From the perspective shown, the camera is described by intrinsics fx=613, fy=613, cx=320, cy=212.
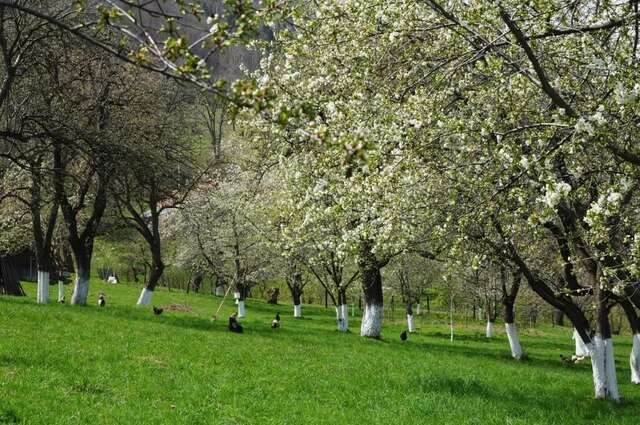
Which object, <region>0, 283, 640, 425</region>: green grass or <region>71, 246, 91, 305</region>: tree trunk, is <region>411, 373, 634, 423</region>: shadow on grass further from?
<region>71, 246, 91, 305</region>: tree trunk

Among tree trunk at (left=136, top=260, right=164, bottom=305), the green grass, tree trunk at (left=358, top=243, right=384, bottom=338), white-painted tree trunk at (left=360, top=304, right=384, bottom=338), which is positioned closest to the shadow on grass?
the green grass

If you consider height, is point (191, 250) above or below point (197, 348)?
above

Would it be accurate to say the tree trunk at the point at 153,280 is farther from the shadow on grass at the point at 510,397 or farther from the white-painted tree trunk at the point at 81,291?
the shadow on grass at the point at 510,397

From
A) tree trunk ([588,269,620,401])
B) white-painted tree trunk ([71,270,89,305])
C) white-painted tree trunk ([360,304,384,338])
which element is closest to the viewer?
tree trunk ([588,269,620,401])

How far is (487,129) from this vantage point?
10.4 metres

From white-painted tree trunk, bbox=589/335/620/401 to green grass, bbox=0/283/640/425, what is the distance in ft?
1.53

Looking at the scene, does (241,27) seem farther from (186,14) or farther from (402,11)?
(402,11)

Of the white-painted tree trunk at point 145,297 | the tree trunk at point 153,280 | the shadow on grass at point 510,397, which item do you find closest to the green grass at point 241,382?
the shadow on grass at point 510,397

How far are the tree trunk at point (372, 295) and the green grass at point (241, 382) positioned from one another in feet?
12.6

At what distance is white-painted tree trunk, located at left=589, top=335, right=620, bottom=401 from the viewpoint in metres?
16.5

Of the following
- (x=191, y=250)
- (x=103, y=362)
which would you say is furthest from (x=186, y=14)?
(x=191, y=250)

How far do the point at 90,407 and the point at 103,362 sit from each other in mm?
4054

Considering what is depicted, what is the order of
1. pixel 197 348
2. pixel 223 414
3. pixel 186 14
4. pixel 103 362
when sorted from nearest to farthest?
pixel 186 14 → pixel 223 414 → pixel 103 362 → pixel 197 348

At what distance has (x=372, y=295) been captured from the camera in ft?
94.7
